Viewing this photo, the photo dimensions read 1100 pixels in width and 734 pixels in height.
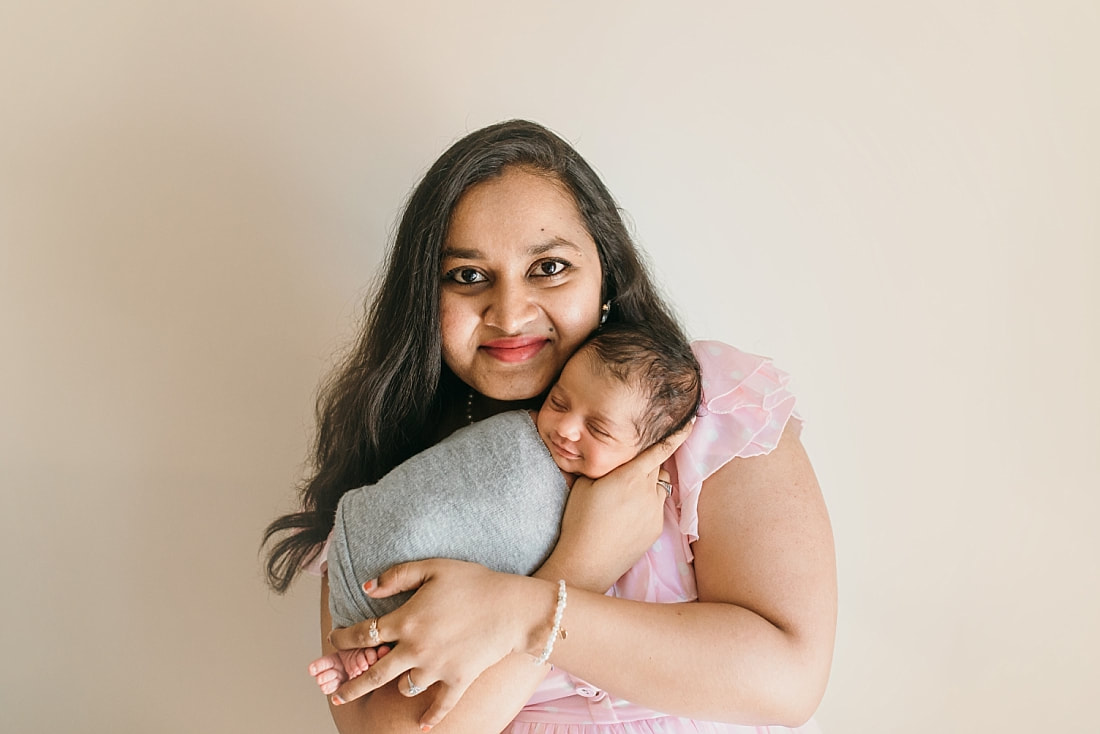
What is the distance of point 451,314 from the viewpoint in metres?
1.52

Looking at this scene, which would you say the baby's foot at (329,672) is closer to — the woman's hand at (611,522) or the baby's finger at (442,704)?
the baby's finger at (442,704)

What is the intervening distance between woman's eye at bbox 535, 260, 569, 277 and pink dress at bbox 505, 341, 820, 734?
Answer: 28 cm

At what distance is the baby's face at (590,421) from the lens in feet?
4.30

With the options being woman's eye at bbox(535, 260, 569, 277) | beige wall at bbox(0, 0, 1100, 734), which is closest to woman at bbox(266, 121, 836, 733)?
woman's eye at bbox(535, 260, 569, 277)

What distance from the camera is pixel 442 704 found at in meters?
1.25

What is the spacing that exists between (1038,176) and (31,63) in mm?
2012

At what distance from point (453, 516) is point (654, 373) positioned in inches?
13.9

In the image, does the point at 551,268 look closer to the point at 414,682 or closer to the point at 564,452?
the point at 564,452

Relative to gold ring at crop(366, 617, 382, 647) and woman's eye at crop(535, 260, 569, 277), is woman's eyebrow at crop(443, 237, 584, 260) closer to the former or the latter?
woman's eye at crop(535, 260, 569, 277)

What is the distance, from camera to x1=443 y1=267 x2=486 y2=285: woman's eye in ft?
5.00

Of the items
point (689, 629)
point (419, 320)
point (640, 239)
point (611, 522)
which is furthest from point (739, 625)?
point (640, 239)

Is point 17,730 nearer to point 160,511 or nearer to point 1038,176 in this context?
point 160,511

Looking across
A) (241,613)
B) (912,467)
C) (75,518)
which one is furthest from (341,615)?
(912,467)

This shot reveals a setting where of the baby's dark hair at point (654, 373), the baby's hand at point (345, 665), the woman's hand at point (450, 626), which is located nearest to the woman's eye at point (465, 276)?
the baby's dark hair at point (654, 373)
